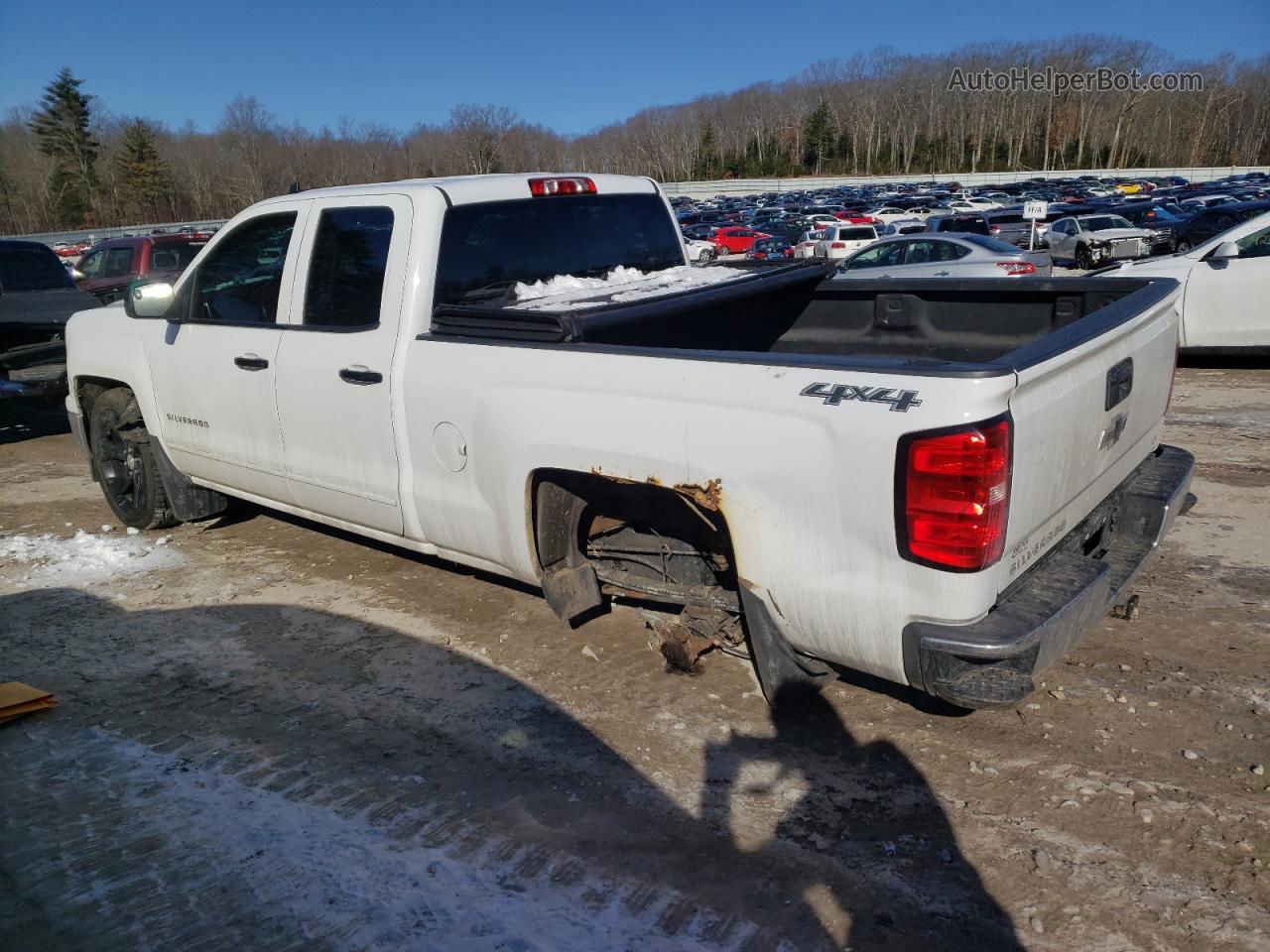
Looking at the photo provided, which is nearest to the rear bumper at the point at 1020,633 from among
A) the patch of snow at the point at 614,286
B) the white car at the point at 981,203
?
the patch of snow at the point at 614,286

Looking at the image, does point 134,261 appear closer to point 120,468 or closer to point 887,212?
point 120,468

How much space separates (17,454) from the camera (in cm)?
939

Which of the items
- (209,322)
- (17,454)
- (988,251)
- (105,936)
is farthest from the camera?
(988,251)

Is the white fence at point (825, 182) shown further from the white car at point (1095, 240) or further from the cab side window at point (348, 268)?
the cab side window at point (348, 268)

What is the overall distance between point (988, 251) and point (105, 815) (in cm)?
1566

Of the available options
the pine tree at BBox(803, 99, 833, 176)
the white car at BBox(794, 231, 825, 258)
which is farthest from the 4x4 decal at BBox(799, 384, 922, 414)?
the pine tree at BBox(803, 99, 833, 176)

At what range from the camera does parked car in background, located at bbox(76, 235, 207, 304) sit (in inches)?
600

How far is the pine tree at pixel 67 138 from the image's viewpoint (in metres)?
76.2

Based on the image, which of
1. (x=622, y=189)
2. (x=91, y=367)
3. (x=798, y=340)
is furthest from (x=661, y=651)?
(x=91, y=367)

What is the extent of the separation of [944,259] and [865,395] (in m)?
14.6

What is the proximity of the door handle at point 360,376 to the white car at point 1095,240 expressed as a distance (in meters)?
22.9

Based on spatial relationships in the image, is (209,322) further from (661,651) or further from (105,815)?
(661,651)

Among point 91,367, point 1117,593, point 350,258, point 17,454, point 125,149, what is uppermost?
point 125,149

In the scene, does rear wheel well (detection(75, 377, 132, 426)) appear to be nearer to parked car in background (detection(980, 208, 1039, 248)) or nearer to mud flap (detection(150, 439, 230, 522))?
mud flap (detection(150, 439, 230, 522))
